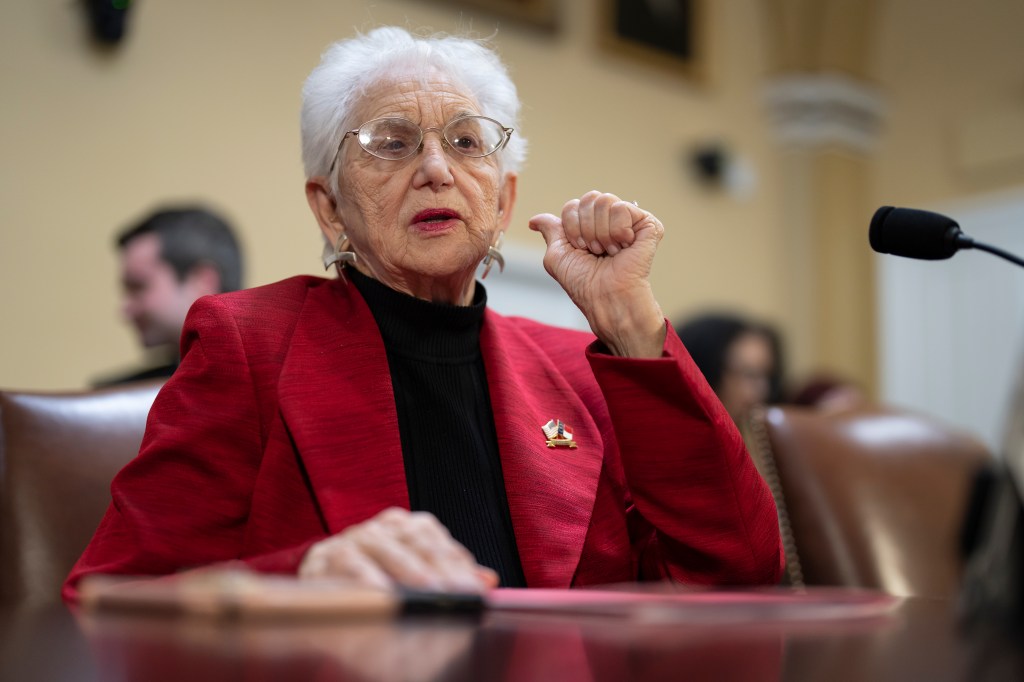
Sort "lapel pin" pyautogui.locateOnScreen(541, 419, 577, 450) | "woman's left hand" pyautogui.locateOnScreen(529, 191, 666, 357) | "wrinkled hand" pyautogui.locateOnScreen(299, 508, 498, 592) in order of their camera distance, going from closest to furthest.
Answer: "wrinkled hand" pyautogui.locateOnScreen(299, 508, 498, 592) → "woman's left hand" pyautogui.locateOnScreen(529, 191, 666, 357) → "lapel pin" pyautogui.locateOnScreen(541, 419, 577, 450)

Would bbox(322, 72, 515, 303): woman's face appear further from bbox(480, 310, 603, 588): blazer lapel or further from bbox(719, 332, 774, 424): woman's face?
bbox(719, 332, 774, 424): woman's face

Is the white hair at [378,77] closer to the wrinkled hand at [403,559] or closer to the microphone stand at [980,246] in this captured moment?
the microphone stand at [980,246]

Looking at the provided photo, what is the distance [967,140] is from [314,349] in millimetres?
5955

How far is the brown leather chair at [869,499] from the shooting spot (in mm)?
2215

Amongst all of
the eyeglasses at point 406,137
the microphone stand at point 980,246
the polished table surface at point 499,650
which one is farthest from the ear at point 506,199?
the polished table surface at point 499,650

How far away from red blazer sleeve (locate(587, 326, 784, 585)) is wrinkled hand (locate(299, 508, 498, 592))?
1.72 ft

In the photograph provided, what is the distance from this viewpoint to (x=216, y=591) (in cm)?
85

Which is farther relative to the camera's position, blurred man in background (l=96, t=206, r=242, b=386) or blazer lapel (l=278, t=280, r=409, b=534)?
blurred man in background (l=96, t=206, r=242, b=386)

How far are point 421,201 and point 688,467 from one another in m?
0.56

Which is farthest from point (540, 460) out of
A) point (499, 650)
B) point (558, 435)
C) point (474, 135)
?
point (499, 650)

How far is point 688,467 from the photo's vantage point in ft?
5.07

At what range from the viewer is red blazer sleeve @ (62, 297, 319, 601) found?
142cm

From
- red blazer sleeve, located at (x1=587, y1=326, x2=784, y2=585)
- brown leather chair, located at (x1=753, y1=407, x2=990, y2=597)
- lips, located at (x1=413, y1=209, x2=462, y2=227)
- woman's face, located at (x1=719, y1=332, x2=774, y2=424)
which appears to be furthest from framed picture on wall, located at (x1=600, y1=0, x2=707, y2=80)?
red blazer sleeve, located at (x1=587, y1=326, x2=784, y2=585)

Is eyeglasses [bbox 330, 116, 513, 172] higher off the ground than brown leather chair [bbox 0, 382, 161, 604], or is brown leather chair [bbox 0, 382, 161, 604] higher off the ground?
eyeglasses [bbox 330, 116, 513, 172]
